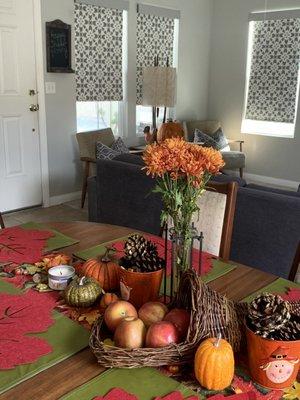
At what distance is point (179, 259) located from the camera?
122 cm

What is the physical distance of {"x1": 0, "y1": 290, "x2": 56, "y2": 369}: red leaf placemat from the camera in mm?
1054

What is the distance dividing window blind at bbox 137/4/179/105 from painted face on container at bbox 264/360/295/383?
4794 millimetres

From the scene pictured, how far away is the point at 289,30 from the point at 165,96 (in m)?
2.12

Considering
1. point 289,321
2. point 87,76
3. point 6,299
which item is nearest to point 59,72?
point 87,76

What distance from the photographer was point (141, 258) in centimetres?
127

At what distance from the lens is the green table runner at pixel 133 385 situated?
3.04ft

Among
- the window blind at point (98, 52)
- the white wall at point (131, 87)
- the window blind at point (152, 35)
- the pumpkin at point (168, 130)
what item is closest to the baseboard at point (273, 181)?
the white wall at point (131, 87)

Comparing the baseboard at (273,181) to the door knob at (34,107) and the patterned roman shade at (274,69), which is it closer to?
the patterned roman shade at (274,69)

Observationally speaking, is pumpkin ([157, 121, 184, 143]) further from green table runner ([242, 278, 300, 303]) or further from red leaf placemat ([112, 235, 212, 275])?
green table runner ([242, 278, 300, 303])

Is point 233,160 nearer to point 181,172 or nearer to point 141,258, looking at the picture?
point 141,258

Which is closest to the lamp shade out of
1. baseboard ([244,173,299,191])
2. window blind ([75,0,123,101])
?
window blind ([75,0,123,101])

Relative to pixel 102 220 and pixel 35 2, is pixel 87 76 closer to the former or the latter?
pixel 35 2

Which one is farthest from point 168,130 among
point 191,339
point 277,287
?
point 191,339

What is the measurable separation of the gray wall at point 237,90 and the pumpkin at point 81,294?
16.4ft
